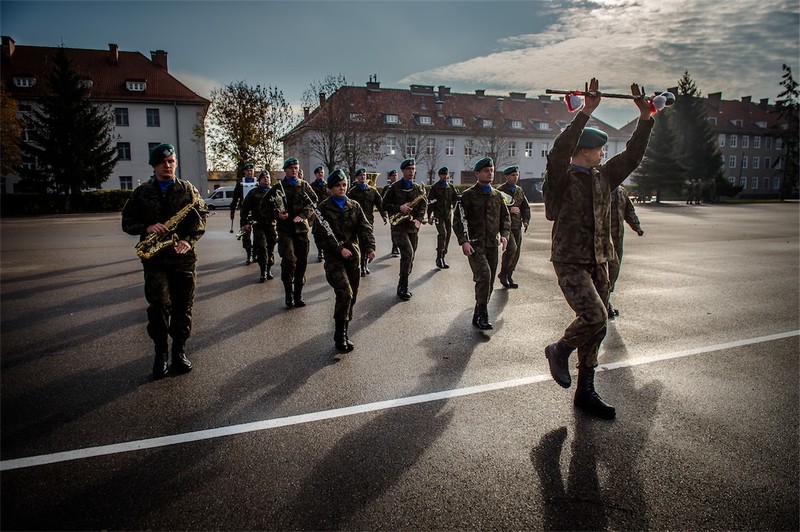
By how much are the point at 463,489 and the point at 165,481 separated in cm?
188

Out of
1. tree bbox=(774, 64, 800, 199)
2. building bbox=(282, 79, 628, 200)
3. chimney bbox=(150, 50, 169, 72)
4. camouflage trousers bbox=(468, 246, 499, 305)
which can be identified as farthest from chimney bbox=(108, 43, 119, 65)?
tree bbox=(774, 64, 800, 199)

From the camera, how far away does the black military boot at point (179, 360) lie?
5033 millimetres

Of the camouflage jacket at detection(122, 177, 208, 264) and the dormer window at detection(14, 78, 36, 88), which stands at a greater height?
the dormer window at detection(14, 78, 36, 88)

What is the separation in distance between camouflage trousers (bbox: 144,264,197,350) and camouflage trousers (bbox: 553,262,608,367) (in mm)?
3663

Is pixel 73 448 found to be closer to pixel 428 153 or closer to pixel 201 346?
pixel 201 346

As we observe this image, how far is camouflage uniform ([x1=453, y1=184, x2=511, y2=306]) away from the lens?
6539 millimetres

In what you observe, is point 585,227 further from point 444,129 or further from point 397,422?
point 444,129

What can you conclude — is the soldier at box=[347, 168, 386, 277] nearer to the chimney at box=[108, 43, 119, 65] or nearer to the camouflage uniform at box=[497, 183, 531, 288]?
the camouflage uniform at box=[497, 183, 531, 288]

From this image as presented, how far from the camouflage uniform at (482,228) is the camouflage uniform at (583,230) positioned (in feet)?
7.60

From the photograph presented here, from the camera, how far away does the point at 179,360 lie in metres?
5.05

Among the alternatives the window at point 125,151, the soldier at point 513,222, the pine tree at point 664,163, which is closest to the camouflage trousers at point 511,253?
the soldier at point 513,222

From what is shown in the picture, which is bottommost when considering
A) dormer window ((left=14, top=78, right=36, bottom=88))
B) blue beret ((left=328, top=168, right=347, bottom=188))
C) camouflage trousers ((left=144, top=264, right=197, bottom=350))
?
camouflage trousers ((left=144, top=264, right=197, bottom=350))

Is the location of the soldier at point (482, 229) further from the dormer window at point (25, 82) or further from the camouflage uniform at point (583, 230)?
the dormer window at point (25, 82)

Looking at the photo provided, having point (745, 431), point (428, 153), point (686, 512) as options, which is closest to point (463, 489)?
point (686, 512)
